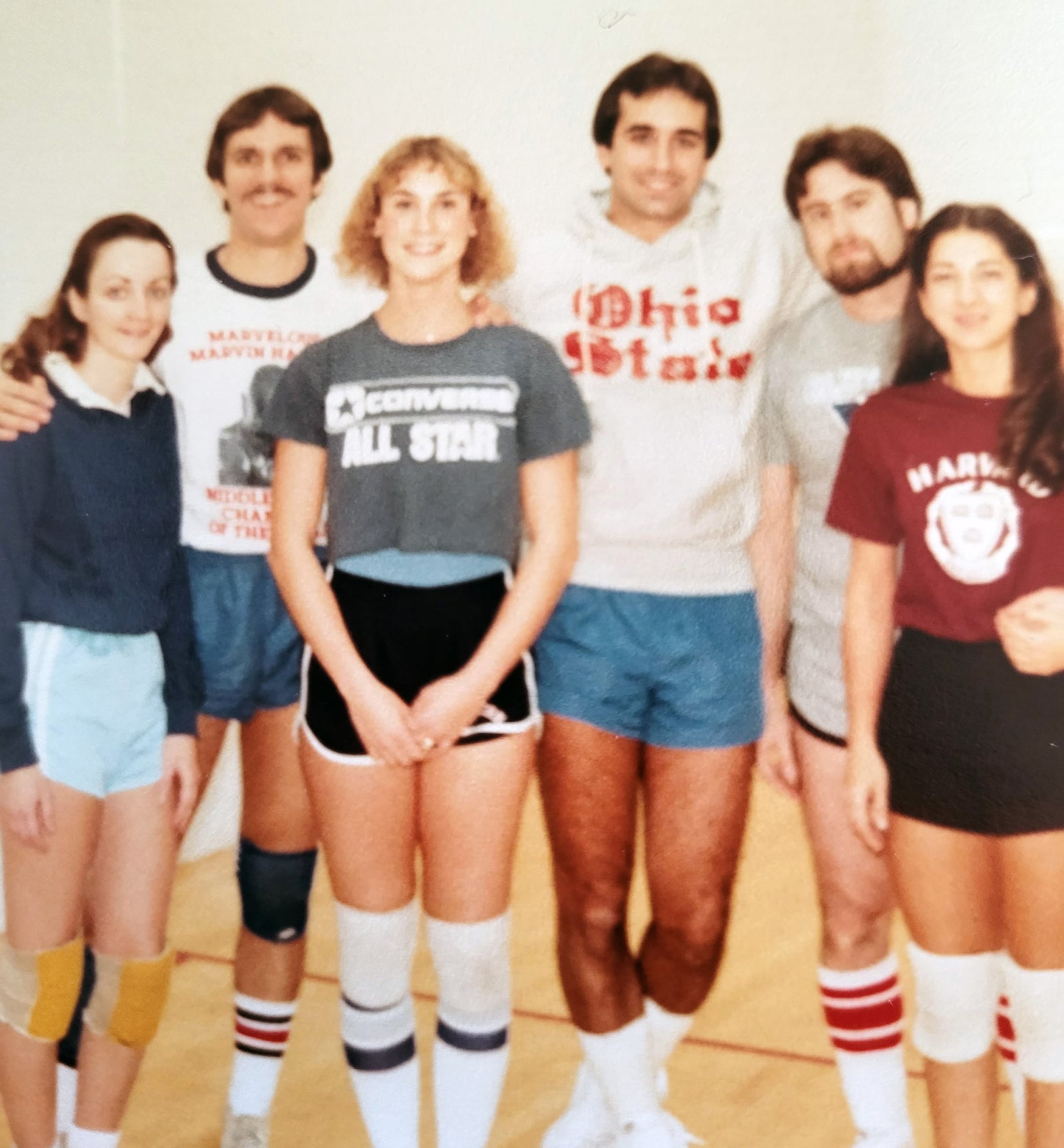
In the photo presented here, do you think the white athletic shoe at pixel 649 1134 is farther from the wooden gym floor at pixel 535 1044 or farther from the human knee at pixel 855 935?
the human knee at pixel 855 935

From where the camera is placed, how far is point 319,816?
1742mm

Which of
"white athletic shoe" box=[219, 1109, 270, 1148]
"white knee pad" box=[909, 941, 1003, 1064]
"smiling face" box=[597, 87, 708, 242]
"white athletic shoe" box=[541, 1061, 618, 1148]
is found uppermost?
"smiling face" box=[597, 87, 708, 242]

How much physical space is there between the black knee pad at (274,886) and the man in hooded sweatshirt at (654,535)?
0.38 metres

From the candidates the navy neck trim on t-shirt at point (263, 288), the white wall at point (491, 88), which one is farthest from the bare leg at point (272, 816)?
the navy neck trim on t-shirt at point (263, 288)

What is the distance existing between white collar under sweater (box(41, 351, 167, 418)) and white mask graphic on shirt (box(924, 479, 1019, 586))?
3.26 ft

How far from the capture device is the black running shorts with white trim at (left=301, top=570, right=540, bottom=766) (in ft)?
5.50

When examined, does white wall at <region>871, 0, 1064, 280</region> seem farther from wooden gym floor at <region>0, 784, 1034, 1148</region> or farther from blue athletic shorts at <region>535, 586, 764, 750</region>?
wooden gym floor at <region>0, 784, 1034, 1148</region>

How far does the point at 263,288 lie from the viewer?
1.84 metres

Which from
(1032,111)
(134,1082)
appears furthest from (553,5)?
(134,1082)

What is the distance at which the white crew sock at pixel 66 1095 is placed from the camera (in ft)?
6.22

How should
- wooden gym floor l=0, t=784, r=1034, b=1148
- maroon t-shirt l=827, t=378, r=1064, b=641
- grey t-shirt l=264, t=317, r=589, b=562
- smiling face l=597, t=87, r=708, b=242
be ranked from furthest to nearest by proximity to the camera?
1. wooden gym floor l=0, t=784, r=1034, b=1148
2. smiling face l=597, t=87, r=708, b=242
3. grey t-shirt l=264, t=317, r=589, b=562
4. maroon t-shirt l=827, t=378, r=1064, b=641

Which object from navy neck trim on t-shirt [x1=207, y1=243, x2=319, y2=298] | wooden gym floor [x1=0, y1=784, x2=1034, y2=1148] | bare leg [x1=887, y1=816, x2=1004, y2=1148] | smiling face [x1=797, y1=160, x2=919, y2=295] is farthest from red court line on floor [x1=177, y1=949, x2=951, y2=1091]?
smiling face [x1=797, y1=160, x2=919, y2=295]

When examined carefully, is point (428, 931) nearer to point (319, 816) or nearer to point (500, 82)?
point (319, 816)

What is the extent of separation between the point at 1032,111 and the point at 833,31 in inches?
10.7
